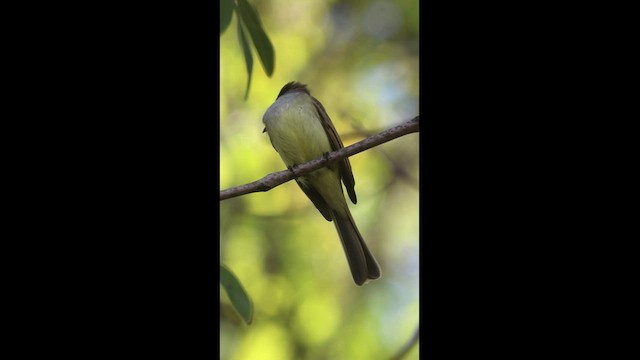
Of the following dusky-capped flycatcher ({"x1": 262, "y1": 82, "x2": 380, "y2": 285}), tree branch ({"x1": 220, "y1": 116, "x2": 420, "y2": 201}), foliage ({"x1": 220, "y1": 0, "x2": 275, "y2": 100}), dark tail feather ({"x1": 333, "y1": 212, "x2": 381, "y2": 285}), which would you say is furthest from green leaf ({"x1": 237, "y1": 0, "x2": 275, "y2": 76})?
dark tail feather ({"x1": 333, "y1": 212, "x2": 381, "y2": 285})

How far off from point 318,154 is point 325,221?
0.21 metres

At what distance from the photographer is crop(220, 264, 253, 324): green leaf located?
1.70m

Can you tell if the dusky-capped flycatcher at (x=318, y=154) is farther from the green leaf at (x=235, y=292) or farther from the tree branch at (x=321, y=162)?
the green leaf at (x=235, y=292)

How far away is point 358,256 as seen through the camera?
5.87 feet

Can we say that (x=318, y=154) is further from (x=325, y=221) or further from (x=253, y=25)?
(x=253, y=25)

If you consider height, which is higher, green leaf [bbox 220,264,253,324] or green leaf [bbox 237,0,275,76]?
green leaf [bbox 237,0,275,76]

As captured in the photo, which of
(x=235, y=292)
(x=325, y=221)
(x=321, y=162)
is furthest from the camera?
(x=321, y=162)

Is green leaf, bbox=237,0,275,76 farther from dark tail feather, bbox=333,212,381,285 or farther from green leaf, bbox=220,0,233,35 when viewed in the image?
dark tail feather, bbox=333,212,381,285

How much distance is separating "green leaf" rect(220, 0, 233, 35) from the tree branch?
15.3 inches

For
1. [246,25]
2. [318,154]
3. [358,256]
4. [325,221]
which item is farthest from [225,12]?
[358,256]
